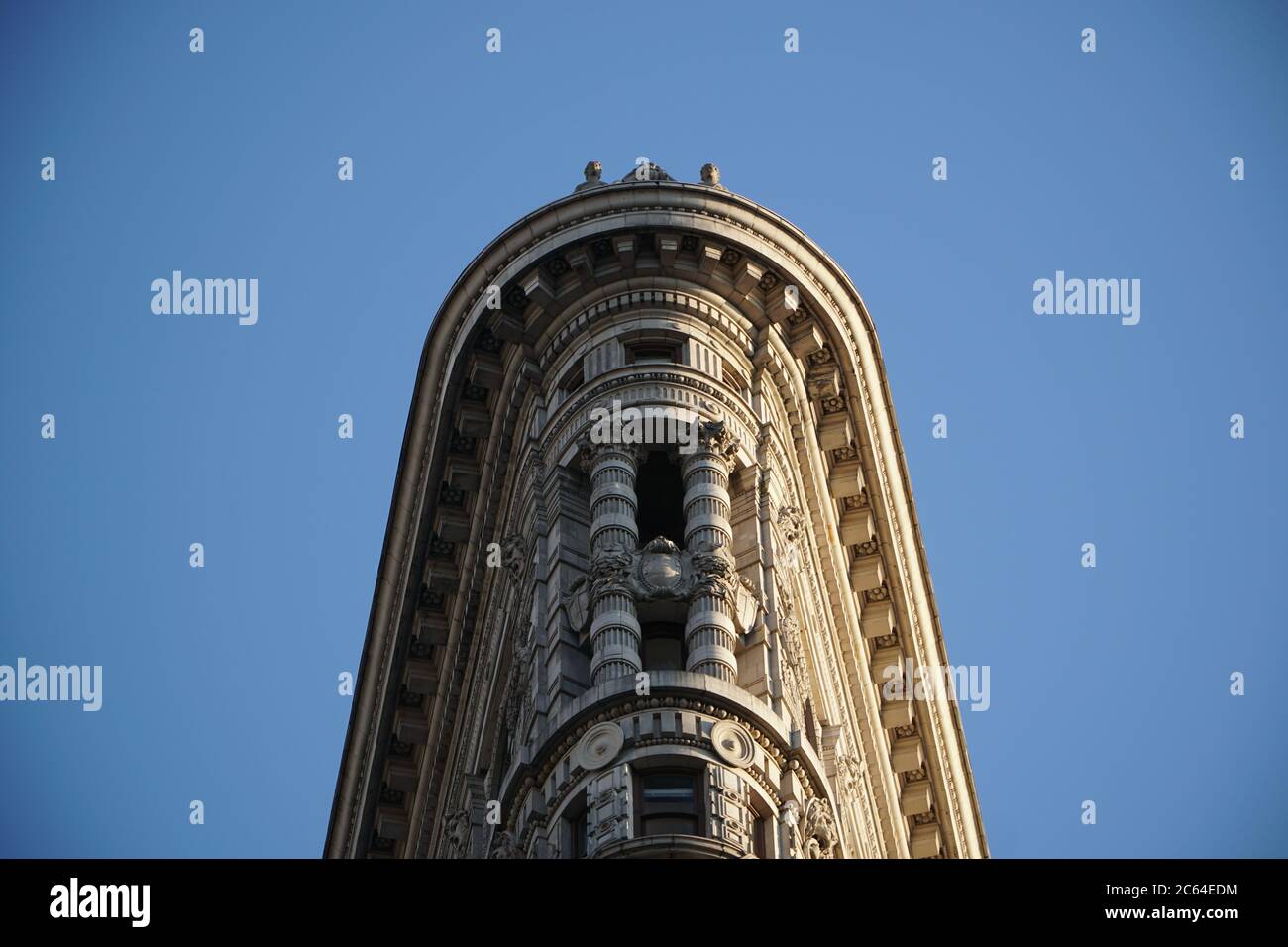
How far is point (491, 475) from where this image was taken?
5681 centimetres

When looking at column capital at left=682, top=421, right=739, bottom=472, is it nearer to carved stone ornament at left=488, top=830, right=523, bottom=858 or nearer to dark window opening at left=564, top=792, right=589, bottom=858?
carved stone ornament at left=488, top=830, right=523, bottom=858

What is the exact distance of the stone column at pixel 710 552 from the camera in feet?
149

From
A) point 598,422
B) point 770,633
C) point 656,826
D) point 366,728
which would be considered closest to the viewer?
point 656,826

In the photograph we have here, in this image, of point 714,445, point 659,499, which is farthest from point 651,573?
point 659,499

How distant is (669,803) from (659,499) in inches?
399

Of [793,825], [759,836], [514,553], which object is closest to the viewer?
[759,836]

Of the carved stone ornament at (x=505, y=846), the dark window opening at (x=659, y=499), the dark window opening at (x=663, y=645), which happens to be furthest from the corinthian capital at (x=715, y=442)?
the carved stone ornament at (x=505, y=846)

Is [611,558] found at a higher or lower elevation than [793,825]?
higher

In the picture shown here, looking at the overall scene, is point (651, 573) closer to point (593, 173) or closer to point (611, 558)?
point (611, 558)

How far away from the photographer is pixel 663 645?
155 feet
